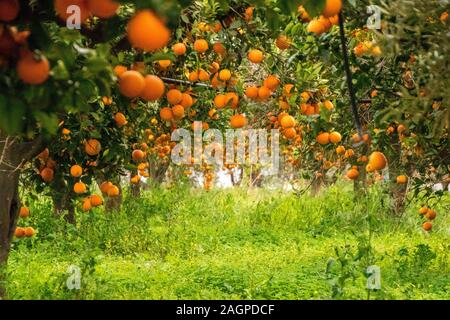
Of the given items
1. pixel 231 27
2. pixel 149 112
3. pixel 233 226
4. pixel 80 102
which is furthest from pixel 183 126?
pixel 80 102

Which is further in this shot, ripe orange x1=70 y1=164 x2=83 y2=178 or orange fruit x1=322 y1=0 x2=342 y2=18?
ripe orange x1=70 y1=164 x2=83 y2=178

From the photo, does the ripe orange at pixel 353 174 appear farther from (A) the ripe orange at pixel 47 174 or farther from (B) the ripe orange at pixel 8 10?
(B) the ripe orange at pixel 8 10

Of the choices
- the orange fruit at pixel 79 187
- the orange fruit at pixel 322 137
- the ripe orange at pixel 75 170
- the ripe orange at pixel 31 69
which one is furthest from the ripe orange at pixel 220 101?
the ripe orange at pixel 31 69

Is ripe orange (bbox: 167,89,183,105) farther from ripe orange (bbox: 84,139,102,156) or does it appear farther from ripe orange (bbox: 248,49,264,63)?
ripe orange (bbox: 84,139,102,156)

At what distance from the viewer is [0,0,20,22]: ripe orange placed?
143 cm

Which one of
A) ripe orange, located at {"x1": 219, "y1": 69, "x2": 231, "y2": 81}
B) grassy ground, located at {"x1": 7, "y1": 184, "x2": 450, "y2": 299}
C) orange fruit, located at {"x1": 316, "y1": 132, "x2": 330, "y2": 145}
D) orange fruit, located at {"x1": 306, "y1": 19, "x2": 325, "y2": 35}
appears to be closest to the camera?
orange fruit, located at {"x1": 306, "y1": 19, "x2": 325, "y2": 35}

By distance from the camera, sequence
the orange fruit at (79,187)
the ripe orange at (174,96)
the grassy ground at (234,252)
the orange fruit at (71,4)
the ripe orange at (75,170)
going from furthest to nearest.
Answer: the grassy ground at (234,252)
the orange fruit at (79,187)
the ripe orange at (75,170)
the ripe orange at (174,96)
the orange fruit at (71,4)

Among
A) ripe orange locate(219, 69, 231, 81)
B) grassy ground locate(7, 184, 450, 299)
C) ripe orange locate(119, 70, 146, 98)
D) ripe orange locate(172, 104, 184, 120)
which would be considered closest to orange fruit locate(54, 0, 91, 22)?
ripe orange locate(119, 70, 146, 98)

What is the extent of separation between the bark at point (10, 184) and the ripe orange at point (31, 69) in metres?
2.42

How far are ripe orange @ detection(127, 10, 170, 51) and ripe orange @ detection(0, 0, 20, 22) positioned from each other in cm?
28

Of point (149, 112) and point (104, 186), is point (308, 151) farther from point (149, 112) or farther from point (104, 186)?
point (104, 186)

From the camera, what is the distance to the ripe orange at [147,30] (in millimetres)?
1335

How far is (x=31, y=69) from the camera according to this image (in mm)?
1423

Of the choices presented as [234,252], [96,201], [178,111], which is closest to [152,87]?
[178,111]
